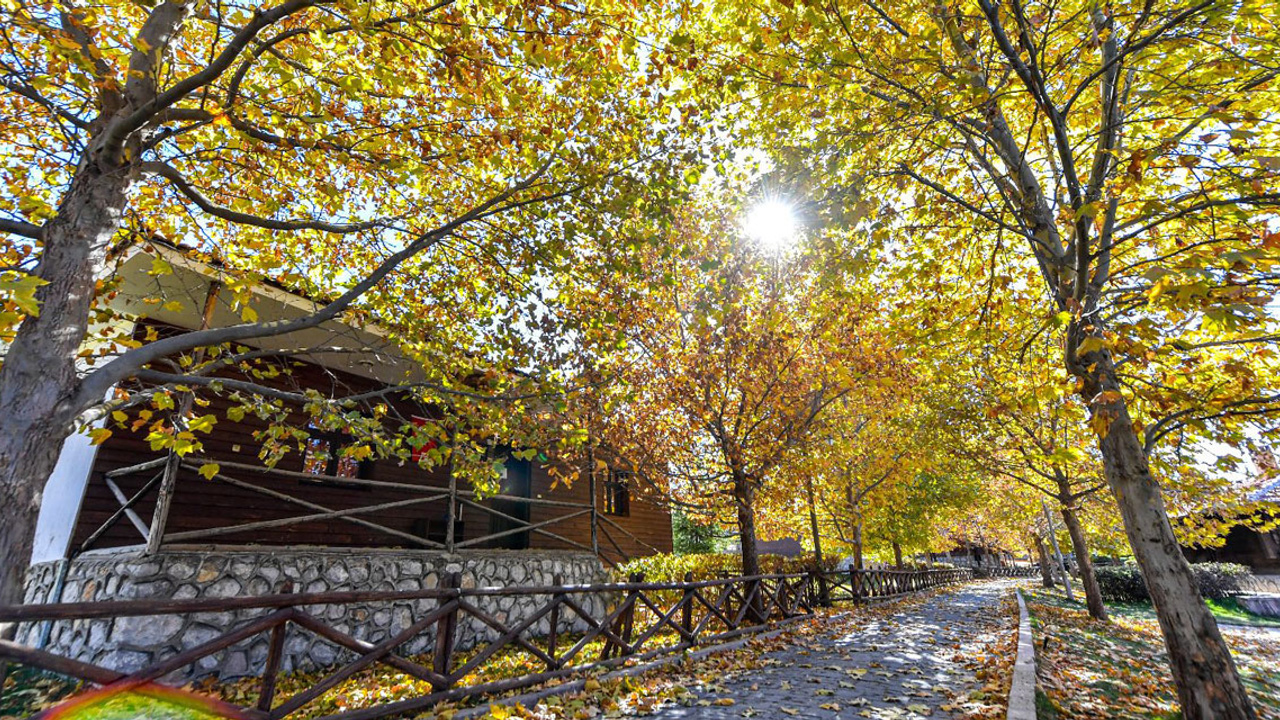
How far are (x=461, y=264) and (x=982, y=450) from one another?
16.1 meters

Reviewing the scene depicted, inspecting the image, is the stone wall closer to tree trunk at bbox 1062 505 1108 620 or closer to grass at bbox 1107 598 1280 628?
tree trunk at bbox 1062 505 1108 620

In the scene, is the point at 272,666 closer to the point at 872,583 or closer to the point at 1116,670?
the point at 1116,670

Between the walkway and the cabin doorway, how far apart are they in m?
7.57

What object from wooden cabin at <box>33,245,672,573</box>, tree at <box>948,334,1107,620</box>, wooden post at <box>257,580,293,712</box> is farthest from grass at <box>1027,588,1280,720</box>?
wooden post at <box>257,580,293,712</box>

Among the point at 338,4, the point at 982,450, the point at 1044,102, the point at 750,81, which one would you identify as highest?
the point at 750,81

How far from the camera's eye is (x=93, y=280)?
4.54m

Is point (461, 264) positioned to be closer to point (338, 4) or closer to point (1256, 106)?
point (338, 4)

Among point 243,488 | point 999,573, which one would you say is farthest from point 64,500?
point 999,573

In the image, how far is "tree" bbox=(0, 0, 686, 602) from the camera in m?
4.25

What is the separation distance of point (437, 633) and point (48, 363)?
13.6ft

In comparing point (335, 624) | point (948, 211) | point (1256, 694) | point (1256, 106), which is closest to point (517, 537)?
point (335, 624)

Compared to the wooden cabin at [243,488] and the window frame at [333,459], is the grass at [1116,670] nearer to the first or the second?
the wooden cabin at [243,488]

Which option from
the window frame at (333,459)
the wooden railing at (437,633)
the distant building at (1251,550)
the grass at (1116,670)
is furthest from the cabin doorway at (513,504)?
the distant building at (1251,550)

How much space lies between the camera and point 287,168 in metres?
6.54
